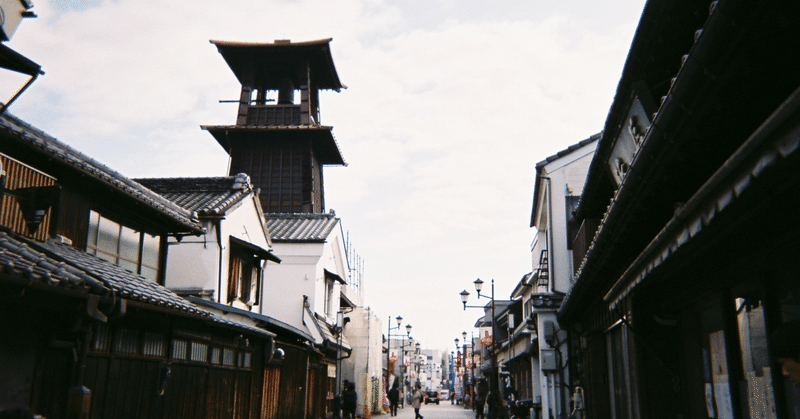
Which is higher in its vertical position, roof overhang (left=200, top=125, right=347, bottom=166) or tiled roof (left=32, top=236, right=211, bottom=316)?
roof overhang (left=200, top=125, right=347, bottom=166)

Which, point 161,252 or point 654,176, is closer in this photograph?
point 654,176

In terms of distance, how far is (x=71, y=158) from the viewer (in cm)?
1219

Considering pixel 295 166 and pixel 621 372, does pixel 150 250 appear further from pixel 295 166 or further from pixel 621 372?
pixel 295 166

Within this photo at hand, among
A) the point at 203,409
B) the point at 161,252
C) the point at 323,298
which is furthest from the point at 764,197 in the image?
the point at 323,298

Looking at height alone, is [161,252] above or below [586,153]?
below

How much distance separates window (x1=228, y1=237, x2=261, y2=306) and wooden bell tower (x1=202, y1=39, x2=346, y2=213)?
11.4 m

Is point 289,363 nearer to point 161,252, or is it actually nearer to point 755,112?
point 161,252

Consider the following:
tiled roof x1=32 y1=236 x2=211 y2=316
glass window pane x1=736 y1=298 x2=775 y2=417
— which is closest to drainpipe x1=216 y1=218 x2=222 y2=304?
tiled roof x1=32 y1=236 x2=211 y2=316

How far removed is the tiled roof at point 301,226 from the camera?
30297 mm

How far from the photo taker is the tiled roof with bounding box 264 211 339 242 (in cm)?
3030

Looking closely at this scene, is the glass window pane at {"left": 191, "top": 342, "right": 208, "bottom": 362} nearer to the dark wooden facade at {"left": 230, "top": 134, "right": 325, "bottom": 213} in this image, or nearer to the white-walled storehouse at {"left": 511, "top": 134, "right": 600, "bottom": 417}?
the white-walled storehouse at {"left": 511, "top": 134, "right": 600, "bottom": 417}

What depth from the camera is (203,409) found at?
14.0 meters

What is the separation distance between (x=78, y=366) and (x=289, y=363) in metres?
12.7

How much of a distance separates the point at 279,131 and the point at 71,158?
23.1 meters
